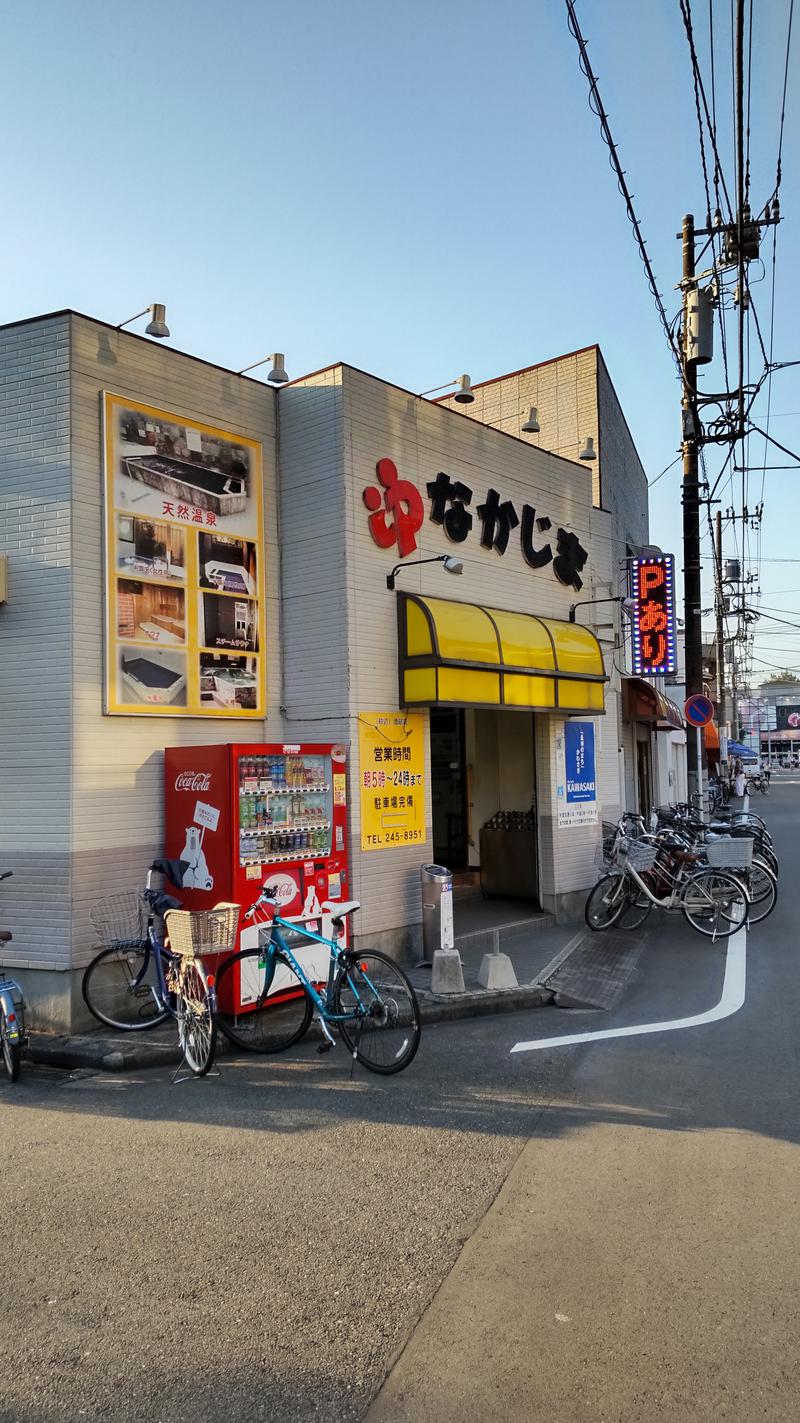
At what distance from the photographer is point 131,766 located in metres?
8.34

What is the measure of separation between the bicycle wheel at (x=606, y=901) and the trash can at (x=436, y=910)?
296 centimetres

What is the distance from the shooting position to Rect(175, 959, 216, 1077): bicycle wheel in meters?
6.39

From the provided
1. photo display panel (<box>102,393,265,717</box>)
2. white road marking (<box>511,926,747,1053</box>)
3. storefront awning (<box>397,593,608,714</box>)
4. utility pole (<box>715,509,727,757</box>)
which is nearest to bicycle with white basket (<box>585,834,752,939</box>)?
white road marking (<box>511,926,747,1053</box>)

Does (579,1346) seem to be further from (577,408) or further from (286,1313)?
(577,408)

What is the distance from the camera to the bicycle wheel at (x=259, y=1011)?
713 centimetres

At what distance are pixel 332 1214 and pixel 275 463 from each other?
7795mm

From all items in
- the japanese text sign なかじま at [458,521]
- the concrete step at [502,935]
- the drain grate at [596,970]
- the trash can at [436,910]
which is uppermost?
the japanese text sign なかじま at [458,521]

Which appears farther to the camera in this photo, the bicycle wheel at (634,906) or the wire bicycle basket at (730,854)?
the bicycle wheel at (634,906)

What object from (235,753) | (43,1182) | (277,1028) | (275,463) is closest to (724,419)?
(275,463)

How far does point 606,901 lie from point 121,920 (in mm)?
6553

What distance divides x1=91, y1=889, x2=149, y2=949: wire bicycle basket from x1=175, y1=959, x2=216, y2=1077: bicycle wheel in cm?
109

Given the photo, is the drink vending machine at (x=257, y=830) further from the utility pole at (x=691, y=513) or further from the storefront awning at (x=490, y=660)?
the utility pole at (x=691, y=513)

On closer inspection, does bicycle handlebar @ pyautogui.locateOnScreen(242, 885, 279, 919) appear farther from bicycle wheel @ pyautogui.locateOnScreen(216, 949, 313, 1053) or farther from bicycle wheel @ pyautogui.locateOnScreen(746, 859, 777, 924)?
bicycle wheel @ pyautogui.locateOnScreen(746, 859, 777, 924)

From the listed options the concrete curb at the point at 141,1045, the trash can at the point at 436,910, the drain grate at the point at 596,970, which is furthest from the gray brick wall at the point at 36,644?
the drain grate at the point at 596,970
